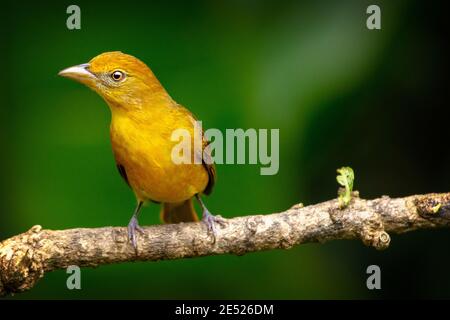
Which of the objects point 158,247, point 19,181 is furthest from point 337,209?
point 19,181

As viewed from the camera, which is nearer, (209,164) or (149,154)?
(149,154)

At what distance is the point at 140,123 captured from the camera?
14.4ft

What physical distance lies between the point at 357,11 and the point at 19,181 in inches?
90.9

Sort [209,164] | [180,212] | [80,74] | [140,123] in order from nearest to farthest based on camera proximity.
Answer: [80,74], [140,123], [209,164], [180,212]

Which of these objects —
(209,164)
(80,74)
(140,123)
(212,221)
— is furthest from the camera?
(209,164)

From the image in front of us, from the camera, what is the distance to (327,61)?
5.05m

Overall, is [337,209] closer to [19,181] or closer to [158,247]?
[158,247]

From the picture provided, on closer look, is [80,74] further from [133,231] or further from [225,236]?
[225,236]

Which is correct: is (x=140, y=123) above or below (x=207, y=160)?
above

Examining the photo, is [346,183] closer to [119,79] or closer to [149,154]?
[149,154]


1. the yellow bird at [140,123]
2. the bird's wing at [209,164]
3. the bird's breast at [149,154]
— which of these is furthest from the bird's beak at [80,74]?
the bird's wing at [209,164]

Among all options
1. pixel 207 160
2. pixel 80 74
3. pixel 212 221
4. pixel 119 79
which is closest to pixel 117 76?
pixel 119 79

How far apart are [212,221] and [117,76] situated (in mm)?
914

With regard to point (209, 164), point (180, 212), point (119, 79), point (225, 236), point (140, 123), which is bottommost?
point (225, 236)
